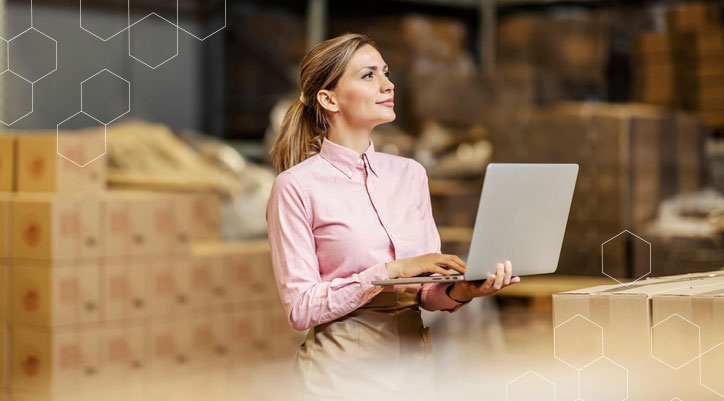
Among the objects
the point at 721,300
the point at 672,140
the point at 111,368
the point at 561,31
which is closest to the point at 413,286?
the point at 721,300

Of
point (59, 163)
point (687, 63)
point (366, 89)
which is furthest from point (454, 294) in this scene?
point (687, 63)

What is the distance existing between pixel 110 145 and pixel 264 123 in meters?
2.17

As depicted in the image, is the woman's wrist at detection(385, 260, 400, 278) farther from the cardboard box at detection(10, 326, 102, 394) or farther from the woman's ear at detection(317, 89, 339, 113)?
the cardboard box at detection(10, 326, 102, 394)

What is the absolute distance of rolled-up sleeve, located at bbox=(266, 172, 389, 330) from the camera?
163 cm

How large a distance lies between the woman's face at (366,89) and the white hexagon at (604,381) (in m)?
0.55

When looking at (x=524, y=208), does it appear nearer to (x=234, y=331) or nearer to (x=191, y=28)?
(x=234, y=331)

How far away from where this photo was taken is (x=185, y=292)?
4320 mm

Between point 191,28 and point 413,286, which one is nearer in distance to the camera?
point 413,286

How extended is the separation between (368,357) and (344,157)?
1.19 feet

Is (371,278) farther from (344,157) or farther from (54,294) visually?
(54,294)

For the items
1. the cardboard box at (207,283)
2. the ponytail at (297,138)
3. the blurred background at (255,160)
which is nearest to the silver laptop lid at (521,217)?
the blurred background at (255,160)

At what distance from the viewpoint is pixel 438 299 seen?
174 centimetres

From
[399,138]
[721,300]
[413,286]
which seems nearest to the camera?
[721,300]

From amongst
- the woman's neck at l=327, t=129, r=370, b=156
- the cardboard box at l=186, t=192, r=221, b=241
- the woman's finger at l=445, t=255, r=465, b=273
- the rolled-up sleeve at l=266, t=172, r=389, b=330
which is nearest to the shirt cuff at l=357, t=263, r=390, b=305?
the rolled-up sleeve at l=266, t=172, r=389, b=330
